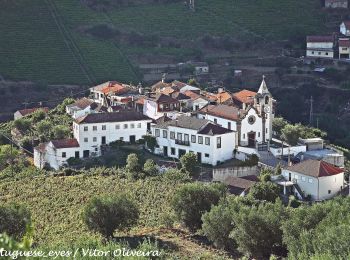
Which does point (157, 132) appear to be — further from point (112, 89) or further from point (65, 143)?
point (112, 89)

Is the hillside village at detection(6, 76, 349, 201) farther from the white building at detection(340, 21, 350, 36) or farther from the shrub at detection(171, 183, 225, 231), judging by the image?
the white building at detection(340, 21, 350, 36)

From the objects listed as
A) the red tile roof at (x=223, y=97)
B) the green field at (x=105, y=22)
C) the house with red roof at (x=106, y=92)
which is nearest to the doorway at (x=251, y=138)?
the red tile roof at (x=223, y=97)

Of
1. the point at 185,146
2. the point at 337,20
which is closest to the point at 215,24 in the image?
the point at 337,20

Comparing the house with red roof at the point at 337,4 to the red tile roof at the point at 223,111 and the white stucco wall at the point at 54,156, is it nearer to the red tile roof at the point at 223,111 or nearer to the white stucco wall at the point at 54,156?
the red tile roof at the point at 223,111

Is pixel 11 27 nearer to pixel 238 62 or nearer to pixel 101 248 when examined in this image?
pixel 238 62

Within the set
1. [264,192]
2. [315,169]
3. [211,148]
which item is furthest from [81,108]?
[264,192]

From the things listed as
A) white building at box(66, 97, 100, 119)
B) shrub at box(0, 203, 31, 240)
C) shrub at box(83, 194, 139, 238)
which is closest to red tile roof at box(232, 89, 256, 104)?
white building at box(66, 97, 100, 119)
